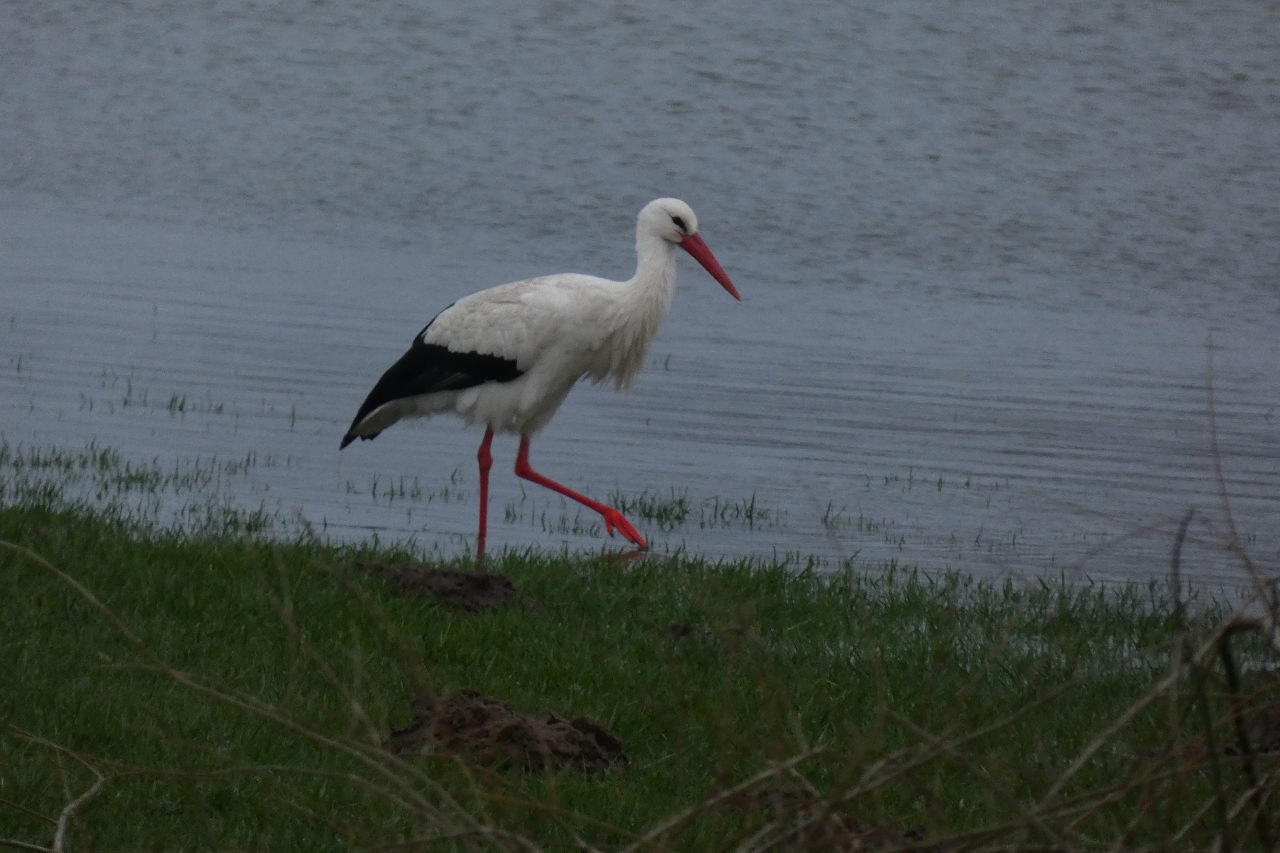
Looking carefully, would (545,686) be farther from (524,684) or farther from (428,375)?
(428,375)

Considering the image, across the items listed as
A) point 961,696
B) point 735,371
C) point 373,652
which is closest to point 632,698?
point 373,652

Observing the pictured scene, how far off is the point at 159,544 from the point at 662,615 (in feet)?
5.17

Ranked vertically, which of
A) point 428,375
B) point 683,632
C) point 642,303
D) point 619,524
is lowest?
point 619,524

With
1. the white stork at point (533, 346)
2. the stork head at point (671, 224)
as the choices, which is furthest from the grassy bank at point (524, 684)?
the stork head at point (671, 224)

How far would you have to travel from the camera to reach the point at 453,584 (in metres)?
6.20

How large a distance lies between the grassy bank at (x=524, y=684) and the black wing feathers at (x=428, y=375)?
6.39 ft

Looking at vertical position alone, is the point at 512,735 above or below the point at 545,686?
above

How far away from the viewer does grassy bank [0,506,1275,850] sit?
4.07 meters

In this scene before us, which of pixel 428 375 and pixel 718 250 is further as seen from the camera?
pixel 718 250

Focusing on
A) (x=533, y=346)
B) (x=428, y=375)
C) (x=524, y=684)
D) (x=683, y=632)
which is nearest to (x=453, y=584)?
(x=683, y=632)

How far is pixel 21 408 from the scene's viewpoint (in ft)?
33.8

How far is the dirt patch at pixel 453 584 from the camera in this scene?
611 cm

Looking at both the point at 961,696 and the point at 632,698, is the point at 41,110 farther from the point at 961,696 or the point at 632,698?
the point at 961,696

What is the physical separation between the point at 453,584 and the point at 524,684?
82 centimetres
